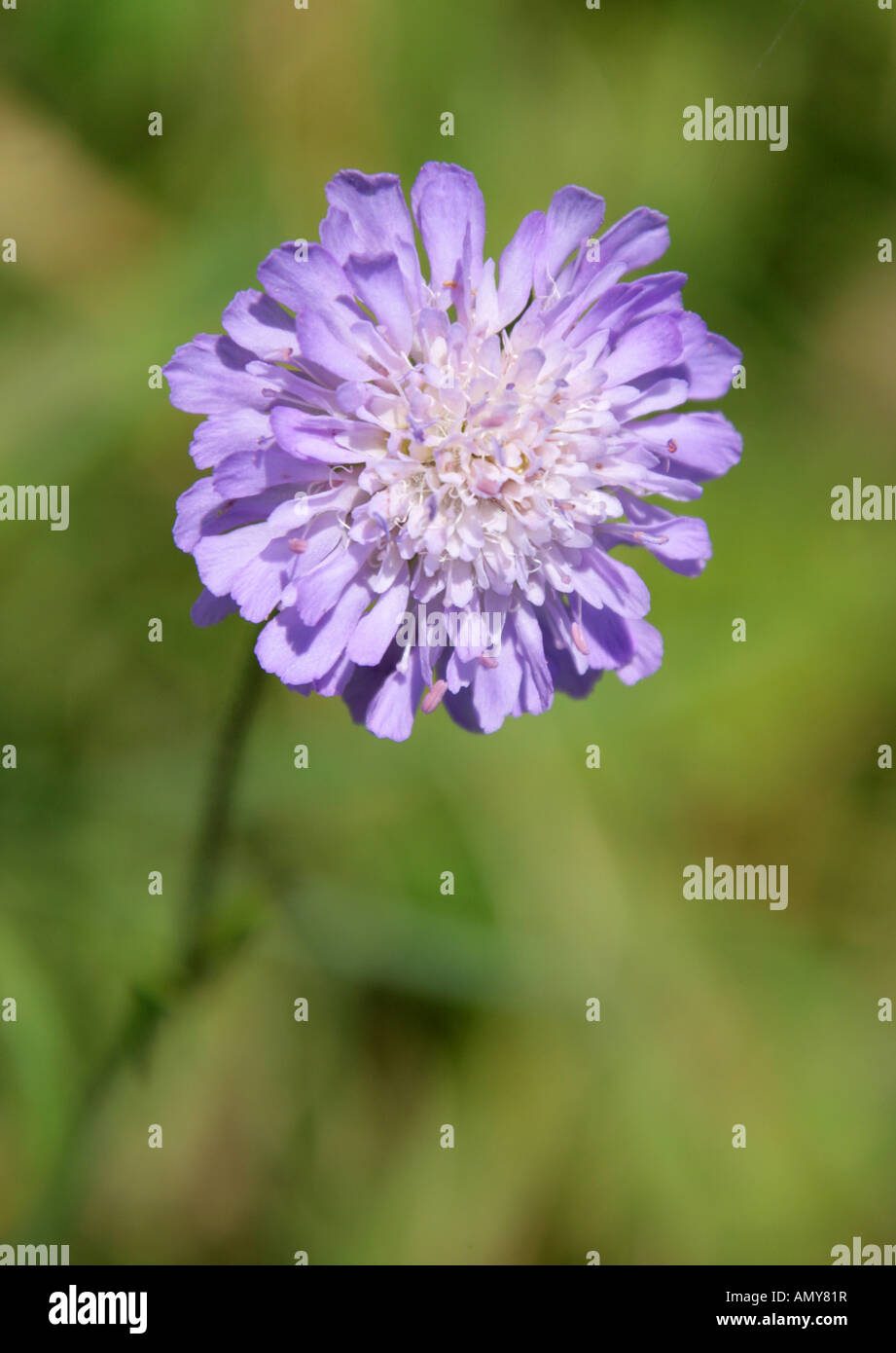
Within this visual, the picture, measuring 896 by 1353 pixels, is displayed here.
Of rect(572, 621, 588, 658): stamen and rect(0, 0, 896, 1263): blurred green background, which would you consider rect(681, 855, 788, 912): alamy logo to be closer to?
rect(0, 0, 896, 1263): blurred green background

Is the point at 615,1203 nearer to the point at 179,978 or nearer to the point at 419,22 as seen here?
the point at 179,978

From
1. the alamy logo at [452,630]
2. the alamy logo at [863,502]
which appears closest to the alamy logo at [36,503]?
the alamy logo at [452,630]

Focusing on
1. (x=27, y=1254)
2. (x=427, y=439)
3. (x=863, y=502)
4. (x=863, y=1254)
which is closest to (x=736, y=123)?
(x=863, y=502)

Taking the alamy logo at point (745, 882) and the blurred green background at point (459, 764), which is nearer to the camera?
the blurred green background at point (459, 764)
